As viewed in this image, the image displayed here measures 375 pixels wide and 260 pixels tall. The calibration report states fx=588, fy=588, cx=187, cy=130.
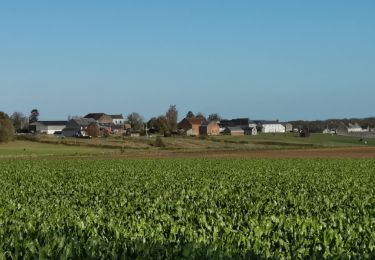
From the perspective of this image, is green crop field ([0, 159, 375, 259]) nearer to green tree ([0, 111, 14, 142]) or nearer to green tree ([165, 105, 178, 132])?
green tree ([0, 111, 14, 142])

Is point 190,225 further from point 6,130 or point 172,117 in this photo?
point 172,117

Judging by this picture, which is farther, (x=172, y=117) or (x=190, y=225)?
(x=172, y=117)

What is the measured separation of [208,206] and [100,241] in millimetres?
10320

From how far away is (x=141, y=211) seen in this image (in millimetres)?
17953

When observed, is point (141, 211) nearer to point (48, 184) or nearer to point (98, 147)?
point (48, 184)

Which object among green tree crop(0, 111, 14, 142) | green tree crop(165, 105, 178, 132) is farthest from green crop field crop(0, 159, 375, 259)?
green tree crop(165, 105, 178, 132)

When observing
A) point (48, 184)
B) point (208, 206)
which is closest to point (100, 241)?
point (208, 206)

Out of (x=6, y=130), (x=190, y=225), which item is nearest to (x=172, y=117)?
(x=6, y=130)

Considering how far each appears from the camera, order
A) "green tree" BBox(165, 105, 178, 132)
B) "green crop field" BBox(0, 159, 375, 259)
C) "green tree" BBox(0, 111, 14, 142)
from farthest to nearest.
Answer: "green tree" BBox(165, 105, 178, 132)
"green tree" BBox(0, 111, 14, 142)
"green crop field" BBox(0, 159, 375, 259)

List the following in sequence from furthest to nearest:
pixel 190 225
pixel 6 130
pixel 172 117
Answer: pixel 172 117 < pixel 6 130 < pixel 190 225

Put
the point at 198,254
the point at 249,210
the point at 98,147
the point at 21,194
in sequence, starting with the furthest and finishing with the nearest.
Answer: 1. the point at 98,147
2. the point at 21,194
3. the point at 249,210
4. the point at 198,254

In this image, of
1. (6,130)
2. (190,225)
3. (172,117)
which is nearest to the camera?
(190,225)

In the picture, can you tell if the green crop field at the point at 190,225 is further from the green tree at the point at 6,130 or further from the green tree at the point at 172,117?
the green tree at the point at 172,117

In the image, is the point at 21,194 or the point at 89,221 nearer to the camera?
the point at 89,221
